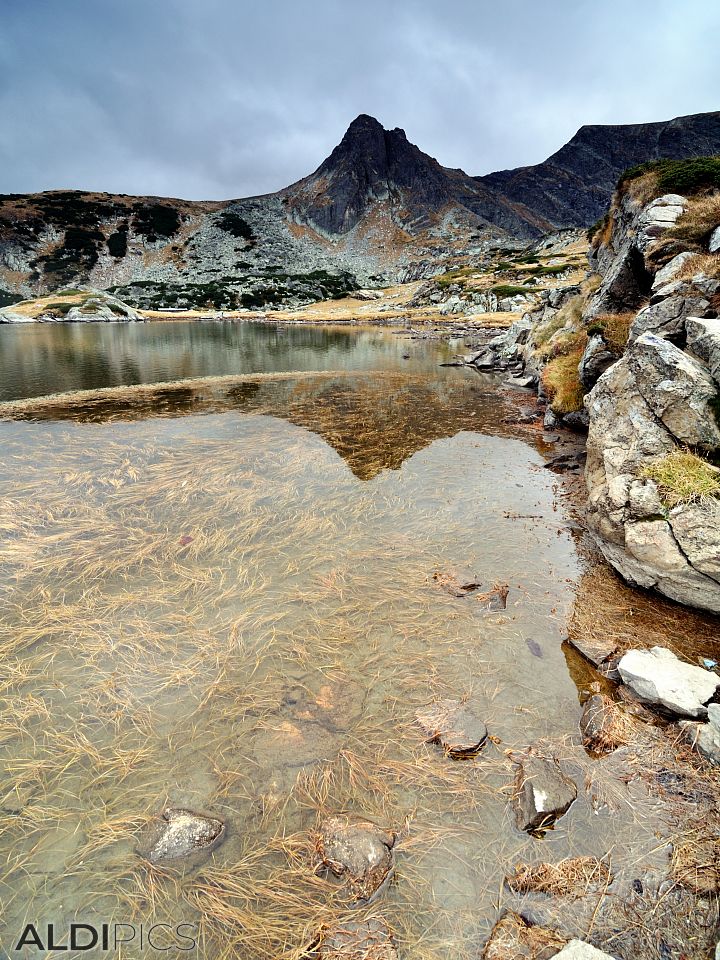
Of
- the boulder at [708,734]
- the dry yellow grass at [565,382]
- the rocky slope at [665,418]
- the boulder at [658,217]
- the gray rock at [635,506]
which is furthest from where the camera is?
the dry yellow grass at [565,382]

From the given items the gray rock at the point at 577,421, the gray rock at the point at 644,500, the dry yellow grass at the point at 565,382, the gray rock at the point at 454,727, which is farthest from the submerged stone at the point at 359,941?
the dry yellow grass at the point at 565,382

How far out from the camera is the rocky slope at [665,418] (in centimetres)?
698

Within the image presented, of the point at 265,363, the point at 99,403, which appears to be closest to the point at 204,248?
the point at 265,363

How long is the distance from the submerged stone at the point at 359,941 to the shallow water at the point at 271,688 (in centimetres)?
9

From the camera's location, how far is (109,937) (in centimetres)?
326

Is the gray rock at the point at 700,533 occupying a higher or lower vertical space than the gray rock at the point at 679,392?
lower

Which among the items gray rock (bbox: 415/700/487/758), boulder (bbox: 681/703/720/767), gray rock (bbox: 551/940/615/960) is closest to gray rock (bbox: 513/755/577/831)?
gray rock (bbox: 415/700/487/758)

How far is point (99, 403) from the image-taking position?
69.9ft

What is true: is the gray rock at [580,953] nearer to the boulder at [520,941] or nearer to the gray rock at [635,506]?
the boulder at [520,941]

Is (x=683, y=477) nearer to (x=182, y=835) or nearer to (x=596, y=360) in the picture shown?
(x=182, y=835)

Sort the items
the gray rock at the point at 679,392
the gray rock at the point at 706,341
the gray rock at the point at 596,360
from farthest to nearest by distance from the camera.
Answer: the gray rock at the point at 596,360
the gray rock at the point at 706,341
the gray rock at the point at 679,392

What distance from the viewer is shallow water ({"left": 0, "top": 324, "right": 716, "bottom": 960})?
11.6 ft

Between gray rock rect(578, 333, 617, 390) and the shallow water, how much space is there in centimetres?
663

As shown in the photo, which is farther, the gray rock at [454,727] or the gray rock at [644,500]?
the gray rock at [644,500]
